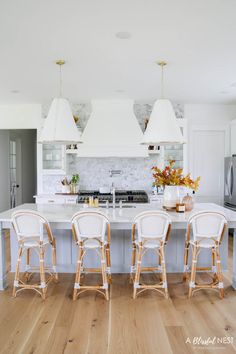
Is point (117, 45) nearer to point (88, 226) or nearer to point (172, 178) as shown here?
point (172, 178)

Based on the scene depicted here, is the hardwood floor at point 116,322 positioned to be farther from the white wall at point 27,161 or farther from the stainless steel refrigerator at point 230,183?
the white wall at point 27,161

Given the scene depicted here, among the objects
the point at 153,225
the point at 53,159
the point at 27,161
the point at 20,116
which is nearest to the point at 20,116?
the point at 20,116

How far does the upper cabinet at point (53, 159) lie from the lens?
6719 millimetres

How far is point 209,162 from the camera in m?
7.02

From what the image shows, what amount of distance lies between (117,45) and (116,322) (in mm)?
2851

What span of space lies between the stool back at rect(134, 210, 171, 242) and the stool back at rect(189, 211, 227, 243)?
0.95 feet

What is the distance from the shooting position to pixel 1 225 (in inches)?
143

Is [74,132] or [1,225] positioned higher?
[74,132]

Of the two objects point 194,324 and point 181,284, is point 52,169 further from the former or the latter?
point 194,324

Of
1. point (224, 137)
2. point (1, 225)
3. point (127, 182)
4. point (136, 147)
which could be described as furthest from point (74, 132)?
point (224, 137)

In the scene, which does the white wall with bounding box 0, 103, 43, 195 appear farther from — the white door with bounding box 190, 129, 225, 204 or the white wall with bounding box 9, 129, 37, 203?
the white door with bounding box 190, 129, 225, 204

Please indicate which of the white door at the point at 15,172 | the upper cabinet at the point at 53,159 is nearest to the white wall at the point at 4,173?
the white door at the point at 15,172

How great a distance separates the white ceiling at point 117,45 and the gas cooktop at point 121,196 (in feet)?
6.37

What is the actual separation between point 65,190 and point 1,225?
9.61 ft
